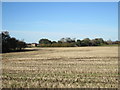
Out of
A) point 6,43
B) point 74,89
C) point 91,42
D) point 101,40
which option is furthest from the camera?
point 101,40

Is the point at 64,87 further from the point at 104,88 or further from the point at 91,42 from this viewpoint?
the point at 91,42

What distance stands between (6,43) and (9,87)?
42898mm

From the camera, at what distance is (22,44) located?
201 feet

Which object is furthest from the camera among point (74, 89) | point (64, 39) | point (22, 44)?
point (64, 39)

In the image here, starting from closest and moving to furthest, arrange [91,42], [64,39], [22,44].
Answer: [22,44] → [91,42] → [64,39]

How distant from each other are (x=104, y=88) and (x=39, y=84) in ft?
9.75

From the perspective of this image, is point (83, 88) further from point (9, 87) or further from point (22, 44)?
point (22, 44)

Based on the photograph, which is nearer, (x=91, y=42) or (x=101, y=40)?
(x=91, y=42)

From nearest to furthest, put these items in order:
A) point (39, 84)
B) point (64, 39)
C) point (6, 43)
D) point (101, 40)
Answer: point (39, 84)
point (6, 43)
point (101, 40)
point (64, 39)

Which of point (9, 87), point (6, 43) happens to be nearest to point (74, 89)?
point (9, 87)

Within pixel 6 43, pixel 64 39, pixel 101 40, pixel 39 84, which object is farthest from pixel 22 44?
pixel 101 40

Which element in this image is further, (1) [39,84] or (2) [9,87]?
(1) [39,84]

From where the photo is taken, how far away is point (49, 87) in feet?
20.0

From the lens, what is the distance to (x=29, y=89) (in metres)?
5.82
